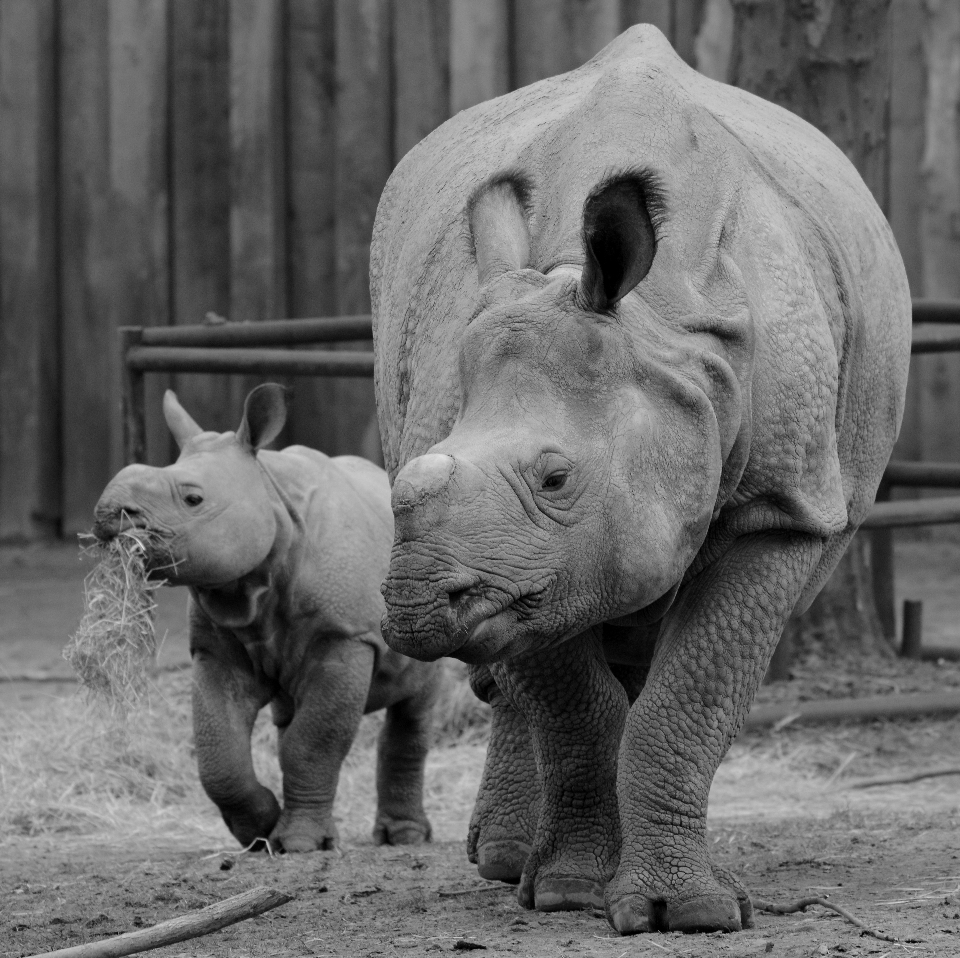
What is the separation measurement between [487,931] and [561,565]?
939mm

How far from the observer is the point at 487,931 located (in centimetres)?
419

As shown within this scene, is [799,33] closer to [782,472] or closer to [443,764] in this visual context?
[443,764]

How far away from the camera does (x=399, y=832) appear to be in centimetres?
611

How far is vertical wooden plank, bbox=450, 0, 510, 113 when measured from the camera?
10.8m

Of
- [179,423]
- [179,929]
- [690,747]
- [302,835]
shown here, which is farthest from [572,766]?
[179,423]

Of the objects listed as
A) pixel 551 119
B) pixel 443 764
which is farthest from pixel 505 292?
pixel 443 764

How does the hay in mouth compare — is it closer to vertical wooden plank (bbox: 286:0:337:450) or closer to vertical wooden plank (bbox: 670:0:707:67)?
vertical wooden plank (bbox: 286:0:337:450)

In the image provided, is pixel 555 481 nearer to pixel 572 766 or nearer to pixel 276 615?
pixel 572 766

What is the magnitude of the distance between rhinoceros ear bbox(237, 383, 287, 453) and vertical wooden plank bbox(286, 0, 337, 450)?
485 cm

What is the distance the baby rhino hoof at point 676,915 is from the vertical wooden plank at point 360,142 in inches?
268

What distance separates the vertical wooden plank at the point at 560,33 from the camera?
10.8 m

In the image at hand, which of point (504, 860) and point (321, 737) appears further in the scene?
point (321, 737)

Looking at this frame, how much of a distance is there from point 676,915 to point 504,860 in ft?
2.96

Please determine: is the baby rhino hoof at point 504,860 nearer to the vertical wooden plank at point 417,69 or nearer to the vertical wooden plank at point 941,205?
the vertical wooden plank at point 417,69
